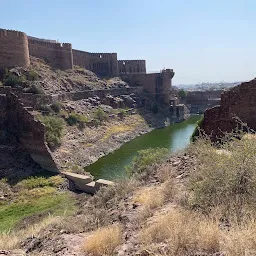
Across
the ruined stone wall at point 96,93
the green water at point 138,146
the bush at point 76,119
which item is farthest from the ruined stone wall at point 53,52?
the green water at point 138,146

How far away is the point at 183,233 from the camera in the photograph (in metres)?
4.91

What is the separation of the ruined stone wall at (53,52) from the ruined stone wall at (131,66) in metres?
17.0

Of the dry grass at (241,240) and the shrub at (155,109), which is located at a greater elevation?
the dry grass at (241,240)

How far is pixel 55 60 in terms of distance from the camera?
→ 42875 mm

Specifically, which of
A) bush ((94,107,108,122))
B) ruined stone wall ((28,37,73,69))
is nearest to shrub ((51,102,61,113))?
bush ((94,107,108,122))

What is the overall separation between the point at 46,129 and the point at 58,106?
6036 millimetres

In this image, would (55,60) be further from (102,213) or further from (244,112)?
(102,213)

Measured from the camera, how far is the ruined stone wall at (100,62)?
170 ft

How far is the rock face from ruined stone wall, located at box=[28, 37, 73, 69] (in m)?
31.7

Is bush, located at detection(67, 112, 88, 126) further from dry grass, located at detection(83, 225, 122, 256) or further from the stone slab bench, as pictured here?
dry grass, located at detection(83, 225, 122, 256)

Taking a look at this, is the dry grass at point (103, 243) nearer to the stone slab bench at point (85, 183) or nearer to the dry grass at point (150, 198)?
the dry grass at point (150, 198)

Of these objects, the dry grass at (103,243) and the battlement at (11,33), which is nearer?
the dry grass at (103,243)

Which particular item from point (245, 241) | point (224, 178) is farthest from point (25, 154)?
point (245, 241)

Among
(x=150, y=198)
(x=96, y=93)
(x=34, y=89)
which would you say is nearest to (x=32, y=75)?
(x=34, y=89)
